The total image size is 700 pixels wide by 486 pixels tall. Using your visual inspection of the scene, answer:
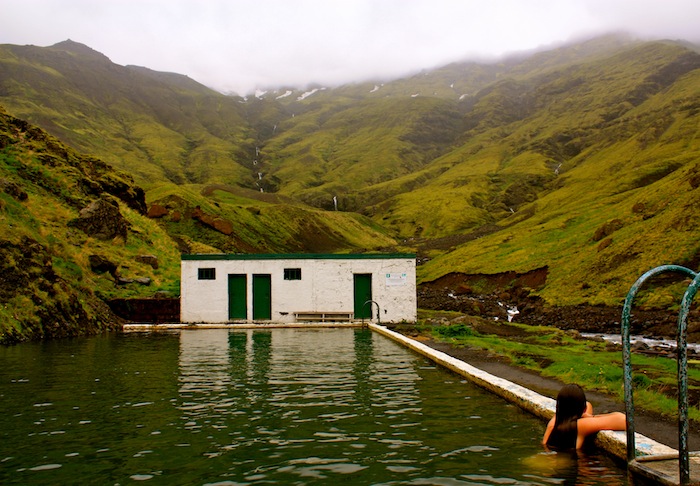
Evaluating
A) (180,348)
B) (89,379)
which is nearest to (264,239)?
(180,348)

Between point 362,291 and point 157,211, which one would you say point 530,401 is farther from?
point 157,211

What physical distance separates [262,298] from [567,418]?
101ft

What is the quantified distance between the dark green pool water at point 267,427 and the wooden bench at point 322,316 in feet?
59.3

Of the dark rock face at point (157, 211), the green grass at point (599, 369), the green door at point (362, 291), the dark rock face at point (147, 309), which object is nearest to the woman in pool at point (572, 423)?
the green grass at point (599, 369)

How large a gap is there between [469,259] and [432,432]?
83417mm

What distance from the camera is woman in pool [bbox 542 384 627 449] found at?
930 centimetres

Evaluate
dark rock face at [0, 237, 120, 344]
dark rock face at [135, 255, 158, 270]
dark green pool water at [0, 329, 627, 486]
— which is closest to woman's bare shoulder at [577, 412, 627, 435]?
dark green pool water at [0, 329, 627, 486]

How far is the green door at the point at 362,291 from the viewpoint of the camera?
38469 millimetres

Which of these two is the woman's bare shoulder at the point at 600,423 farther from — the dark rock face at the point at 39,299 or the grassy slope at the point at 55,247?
the grassy slope at the point at 55,247

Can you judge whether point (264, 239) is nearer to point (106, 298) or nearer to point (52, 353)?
point (106, 298)

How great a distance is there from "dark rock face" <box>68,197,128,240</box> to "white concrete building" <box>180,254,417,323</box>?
470 inches

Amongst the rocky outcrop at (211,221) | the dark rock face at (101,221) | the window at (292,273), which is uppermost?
the rocky outcrop at (211,221)

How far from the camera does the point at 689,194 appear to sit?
59.2 meters

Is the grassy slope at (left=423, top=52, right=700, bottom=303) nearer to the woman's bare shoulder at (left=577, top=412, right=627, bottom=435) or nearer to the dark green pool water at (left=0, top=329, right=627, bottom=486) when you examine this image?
the dark green pool water at (left=0, top=329, right=627, bottom=486)
